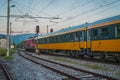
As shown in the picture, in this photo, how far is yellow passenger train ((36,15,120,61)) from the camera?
18656 millimetres

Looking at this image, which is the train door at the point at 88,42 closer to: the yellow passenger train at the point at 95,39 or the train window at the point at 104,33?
the yellow passenger train at the point at 95,39

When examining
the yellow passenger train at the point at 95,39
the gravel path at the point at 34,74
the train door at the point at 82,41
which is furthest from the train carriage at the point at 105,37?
the gravel path at the point at 34,74

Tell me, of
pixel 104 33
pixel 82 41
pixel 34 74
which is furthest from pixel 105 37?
pixel 34 74

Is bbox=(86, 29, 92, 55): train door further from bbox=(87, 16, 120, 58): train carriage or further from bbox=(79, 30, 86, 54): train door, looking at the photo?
bbox=(79, 30, 86, 54): train door

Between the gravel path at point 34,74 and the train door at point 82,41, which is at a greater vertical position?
the train door at point 82,41

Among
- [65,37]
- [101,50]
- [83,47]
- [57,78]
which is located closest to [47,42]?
[65,37]

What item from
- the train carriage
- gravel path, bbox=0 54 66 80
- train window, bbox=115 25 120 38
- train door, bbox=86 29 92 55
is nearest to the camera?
gravel path, bbox=0 54 66 80

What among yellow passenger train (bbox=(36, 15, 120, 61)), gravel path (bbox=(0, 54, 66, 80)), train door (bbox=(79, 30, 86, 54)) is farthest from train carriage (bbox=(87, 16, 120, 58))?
gravel path (bbox=(0, 54, 66, 80))

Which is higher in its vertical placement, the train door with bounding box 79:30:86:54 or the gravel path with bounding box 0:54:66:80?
the train door with bounding box 79:30:86:54

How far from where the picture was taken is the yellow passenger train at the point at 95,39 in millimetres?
18656

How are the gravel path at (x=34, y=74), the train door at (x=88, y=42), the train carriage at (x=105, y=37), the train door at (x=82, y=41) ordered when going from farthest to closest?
the train door at (x=82, y=41)
the train door at (x=88, y=42)
the train carriage at (x=105, y=37)
the gravel path at (x=34, y=74)

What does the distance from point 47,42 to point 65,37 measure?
34.4ft

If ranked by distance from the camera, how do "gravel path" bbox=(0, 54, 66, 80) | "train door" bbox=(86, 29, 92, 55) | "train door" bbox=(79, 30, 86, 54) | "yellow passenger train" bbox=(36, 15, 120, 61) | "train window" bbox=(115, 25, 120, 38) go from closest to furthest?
1. "gravel path" bbox=(0, 54, 66, 80)
2. "train window" bbox=(115, 25, 120, 38)
3. "yellow passenger train" bbox=(36, 15, 120, 61)
4. "train door" bbox=(86, 29, 92, 55)
5. "train door" bbox=(79, 30, 86, 54)

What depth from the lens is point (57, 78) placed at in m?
12.9
